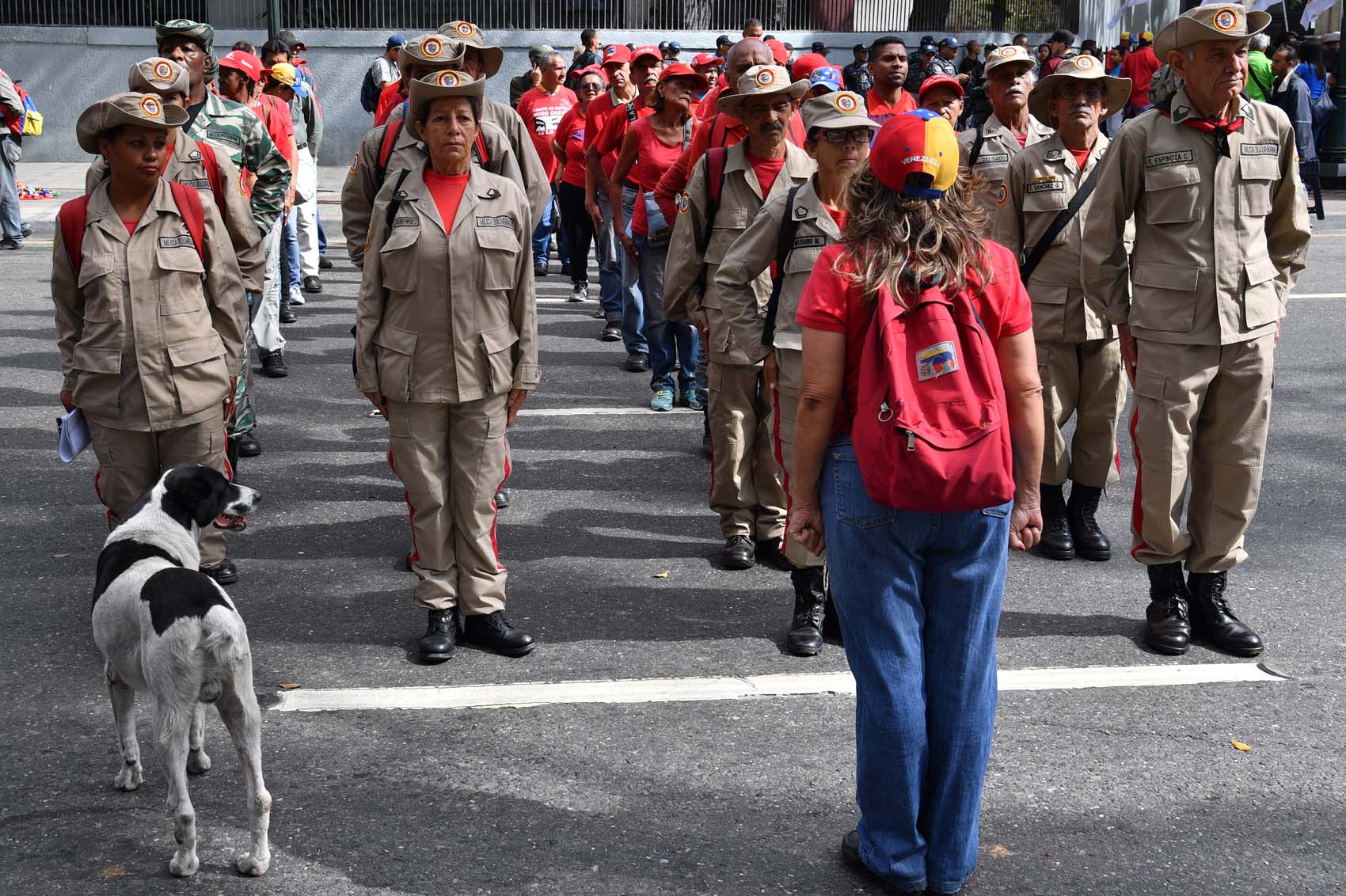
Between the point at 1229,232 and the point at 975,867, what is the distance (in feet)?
9.15

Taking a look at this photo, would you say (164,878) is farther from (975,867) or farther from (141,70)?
(141,70)

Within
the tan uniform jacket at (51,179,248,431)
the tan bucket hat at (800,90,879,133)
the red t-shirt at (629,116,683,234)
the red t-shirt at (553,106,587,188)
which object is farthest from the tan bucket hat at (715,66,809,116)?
the red t-shirt at (553,106,587,188)

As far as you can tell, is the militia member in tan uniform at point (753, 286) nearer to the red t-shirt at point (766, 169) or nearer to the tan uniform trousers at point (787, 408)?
the red t-shirt at point (766, 169)

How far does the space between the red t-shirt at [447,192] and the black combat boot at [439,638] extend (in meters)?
1.42

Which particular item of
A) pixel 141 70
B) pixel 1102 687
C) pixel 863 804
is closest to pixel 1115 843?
pixel 863 804

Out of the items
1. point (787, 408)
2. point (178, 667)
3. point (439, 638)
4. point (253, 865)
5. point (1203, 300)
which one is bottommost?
point (253, 865)

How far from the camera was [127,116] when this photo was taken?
526cm

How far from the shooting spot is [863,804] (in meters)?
3.77

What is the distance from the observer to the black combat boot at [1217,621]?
5.48m

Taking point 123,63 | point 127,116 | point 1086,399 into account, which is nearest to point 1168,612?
point 1086,399

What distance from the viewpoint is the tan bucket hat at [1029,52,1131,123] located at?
6.60 meters

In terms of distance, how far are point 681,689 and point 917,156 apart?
2340mm

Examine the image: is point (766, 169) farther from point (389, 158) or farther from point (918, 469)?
Answer: point (918, 469)

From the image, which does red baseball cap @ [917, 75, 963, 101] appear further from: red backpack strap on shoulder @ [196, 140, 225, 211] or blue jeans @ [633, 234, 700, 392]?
red backpack strap on shoulder @ [196, 140, 225, 211]
